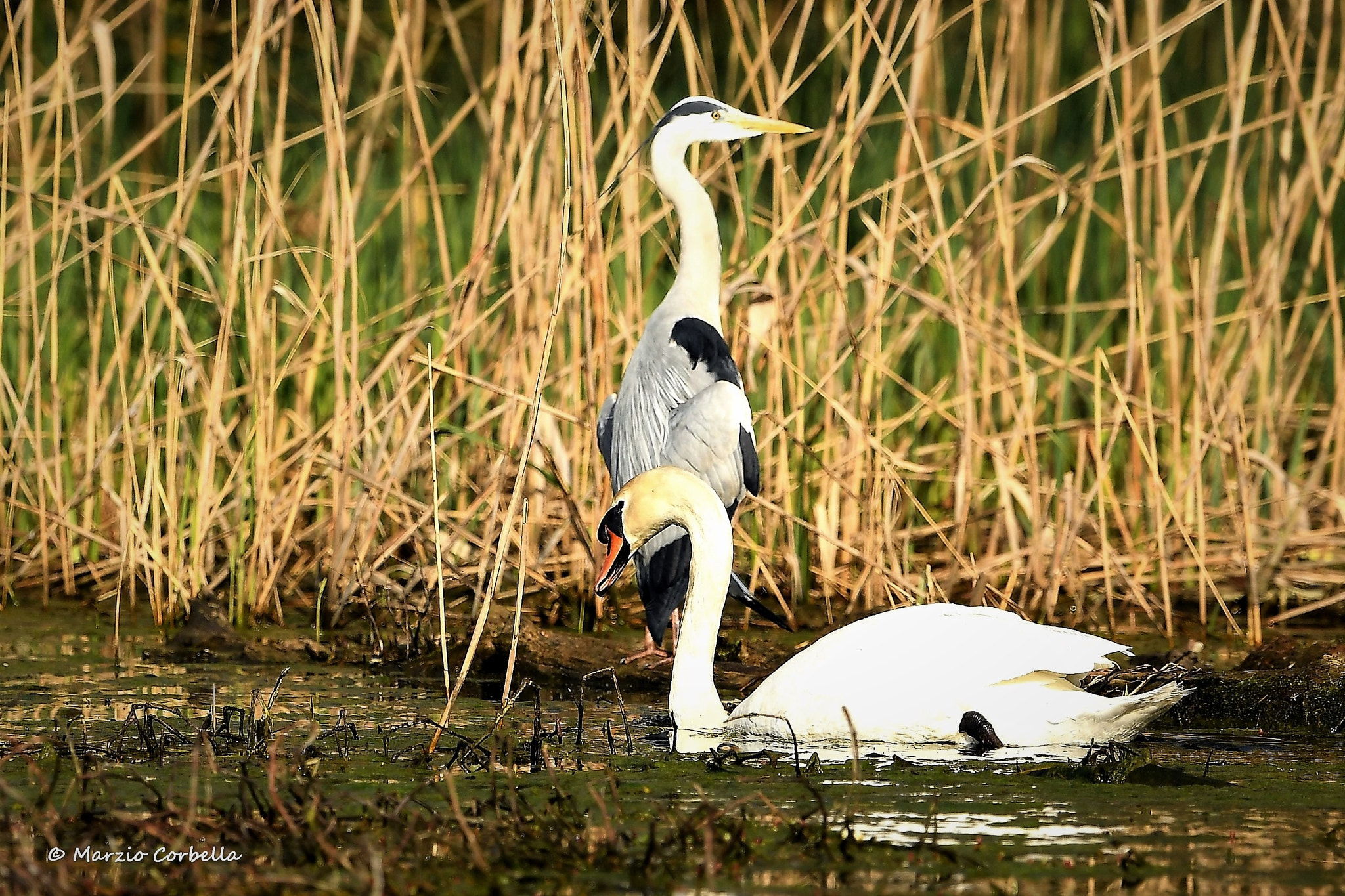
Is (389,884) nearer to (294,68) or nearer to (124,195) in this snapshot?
(124,195)

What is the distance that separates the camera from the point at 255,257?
5637 mm

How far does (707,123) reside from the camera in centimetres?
588

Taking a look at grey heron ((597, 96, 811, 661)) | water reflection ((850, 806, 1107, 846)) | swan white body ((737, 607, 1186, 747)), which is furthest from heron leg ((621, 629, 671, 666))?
water reflection ((850, 806, 1107, 846))

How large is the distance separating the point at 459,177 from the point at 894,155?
86.0 inches

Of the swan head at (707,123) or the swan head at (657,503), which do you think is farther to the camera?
the swan head at (707,123)

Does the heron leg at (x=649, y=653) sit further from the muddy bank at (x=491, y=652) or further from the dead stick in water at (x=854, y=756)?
the dead stick in water at (x=854, y=756)

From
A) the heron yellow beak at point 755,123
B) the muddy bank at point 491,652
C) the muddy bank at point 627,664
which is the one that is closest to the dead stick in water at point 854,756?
the muddy bank at point 627,664

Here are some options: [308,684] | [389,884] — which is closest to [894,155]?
[308,684]

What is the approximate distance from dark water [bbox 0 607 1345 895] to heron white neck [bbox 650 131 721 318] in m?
1.54

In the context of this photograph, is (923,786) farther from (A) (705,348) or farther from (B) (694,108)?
(B) (694,108)

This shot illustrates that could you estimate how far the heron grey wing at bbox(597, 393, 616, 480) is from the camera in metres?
5.85

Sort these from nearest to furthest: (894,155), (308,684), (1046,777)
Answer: (1046,777)
(308,684)
(894,155)

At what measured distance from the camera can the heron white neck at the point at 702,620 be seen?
4418 mm

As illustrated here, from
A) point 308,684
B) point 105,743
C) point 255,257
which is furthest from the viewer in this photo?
point 255,257
